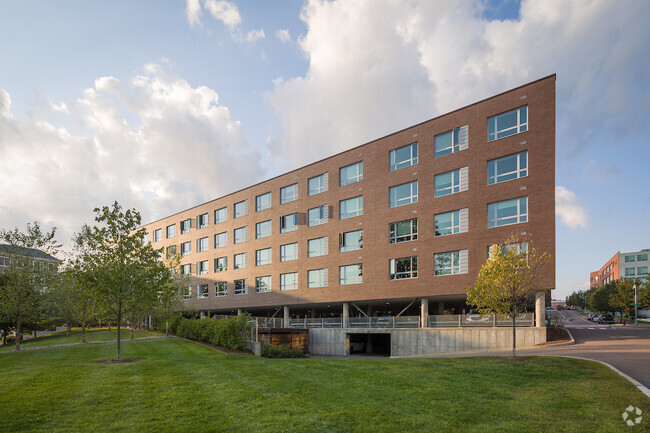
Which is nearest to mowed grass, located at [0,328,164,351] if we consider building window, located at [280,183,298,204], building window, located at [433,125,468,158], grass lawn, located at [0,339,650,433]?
building window, located at [280,183,298,204]

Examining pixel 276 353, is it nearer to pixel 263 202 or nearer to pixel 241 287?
pixel 241 287

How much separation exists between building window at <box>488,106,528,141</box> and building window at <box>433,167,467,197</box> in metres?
3.12

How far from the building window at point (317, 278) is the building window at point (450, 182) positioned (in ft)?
43.5

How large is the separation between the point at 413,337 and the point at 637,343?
12.7 metres

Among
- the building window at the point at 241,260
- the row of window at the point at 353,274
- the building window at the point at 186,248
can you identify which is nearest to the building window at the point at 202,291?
the row of window at the point at 353,274

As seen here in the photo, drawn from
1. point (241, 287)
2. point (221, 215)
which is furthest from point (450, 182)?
point (221, 215)

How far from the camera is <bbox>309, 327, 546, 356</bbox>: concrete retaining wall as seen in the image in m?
23.4

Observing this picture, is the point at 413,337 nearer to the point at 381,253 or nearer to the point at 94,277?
the point at 381,253

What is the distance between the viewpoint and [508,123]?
2722cm

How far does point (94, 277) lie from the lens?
738 inches

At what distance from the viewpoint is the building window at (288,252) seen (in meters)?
40.7

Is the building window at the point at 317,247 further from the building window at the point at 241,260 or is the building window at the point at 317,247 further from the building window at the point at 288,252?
the building window at the point at 241,260

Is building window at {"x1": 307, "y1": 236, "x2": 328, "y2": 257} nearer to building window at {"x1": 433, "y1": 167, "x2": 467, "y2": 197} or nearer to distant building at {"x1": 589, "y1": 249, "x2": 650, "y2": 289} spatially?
building window at {"x1": 433, "y1": 167, "x2": 467, "y2": 197}

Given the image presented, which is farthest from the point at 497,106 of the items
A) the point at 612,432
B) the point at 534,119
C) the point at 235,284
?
the point at 235,284
